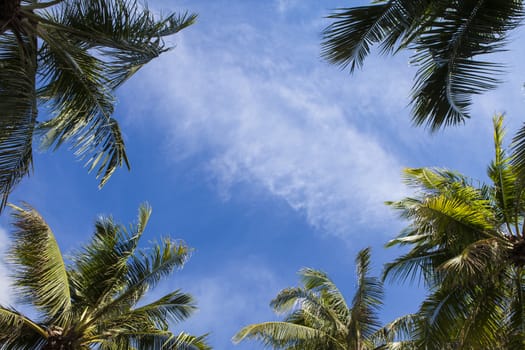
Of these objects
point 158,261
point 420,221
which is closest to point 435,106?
point 420,221

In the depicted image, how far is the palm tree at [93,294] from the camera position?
1263 centimetres

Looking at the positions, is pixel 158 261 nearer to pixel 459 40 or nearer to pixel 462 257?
pixel 462 257

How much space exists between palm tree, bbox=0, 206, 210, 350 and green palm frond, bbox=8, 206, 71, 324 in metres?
0.02

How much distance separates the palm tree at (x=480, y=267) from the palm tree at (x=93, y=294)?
5407 millimetres

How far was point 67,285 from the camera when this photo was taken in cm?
Answer: 1288

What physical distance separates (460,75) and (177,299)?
341 inches

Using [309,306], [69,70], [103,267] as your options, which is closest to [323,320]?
[309,306]

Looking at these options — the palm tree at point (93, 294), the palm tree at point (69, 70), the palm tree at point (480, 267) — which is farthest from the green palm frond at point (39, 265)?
the palm tree at point (480, 267)

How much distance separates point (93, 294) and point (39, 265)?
183 cm

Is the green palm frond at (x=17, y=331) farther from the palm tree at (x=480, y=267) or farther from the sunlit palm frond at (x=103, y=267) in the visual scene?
the palm tree at (x=480, y=267)

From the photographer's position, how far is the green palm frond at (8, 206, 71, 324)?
495 inches

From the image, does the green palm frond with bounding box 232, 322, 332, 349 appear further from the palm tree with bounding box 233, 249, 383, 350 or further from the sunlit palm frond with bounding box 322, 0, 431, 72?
the sunlit palm frond with bounding box 322, 0, 431, 72

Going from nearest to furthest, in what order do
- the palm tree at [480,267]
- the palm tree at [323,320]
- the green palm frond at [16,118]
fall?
1. the green palm frond at [16,118]
2. the palm tree at [480,267]
3. the palm tree at [323,320]

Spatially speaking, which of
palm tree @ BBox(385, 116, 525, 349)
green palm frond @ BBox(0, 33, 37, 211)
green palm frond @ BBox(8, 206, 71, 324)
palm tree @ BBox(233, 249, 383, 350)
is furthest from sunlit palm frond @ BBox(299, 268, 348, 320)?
green palm frond @ BBox(0, 33, 37, 211)
